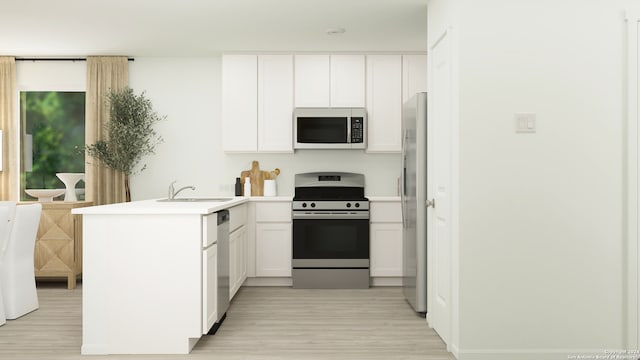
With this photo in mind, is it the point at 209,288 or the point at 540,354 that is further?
the point at 209,288

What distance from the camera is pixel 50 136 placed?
6336mm

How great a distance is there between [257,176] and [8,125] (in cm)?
291

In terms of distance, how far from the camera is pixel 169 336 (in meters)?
3.37

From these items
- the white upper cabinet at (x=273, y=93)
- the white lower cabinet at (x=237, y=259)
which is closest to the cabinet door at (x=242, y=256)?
the white lower cabinet at (x=237, y=259)

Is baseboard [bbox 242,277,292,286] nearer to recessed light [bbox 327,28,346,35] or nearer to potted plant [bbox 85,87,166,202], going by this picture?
potted plant [bbox 85,87,166,202]

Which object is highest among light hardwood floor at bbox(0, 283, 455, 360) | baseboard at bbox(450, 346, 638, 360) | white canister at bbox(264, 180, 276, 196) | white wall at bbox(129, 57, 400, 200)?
white wall at bbox(129, 57, 400, 200)

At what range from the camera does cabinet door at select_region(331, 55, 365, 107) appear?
5.87 m

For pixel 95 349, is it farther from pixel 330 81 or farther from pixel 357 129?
pixel 330 81

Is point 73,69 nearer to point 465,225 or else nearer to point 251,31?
point 251,31

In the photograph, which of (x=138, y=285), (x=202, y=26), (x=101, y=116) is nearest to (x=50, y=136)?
(x=101, y=116)

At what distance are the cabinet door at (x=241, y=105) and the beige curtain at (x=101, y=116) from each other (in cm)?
127

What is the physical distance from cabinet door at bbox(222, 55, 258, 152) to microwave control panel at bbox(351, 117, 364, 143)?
1068 millimetres

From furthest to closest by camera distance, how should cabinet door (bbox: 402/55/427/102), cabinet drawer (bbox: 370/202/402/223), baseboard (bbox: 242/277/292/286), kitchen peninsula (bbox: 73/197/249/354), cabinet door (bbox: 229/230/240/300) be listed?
cabinet door (bbox: 402/55/427/102) < baseboard (bbox: 242/277/292/286) < cabinet drawer (bbox: 370/202/402/223) < cabinet door (bbox: 229/230/240/300) < kitchen peninsula (bbox: 73/197/249/354)

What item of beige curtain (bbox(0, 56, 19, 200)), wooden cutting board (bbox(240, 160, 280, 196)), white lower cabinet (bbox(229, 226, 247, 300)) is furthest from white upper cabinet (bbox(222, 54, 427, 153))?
beige curtain (bbox(0, 56, 19, 200))
